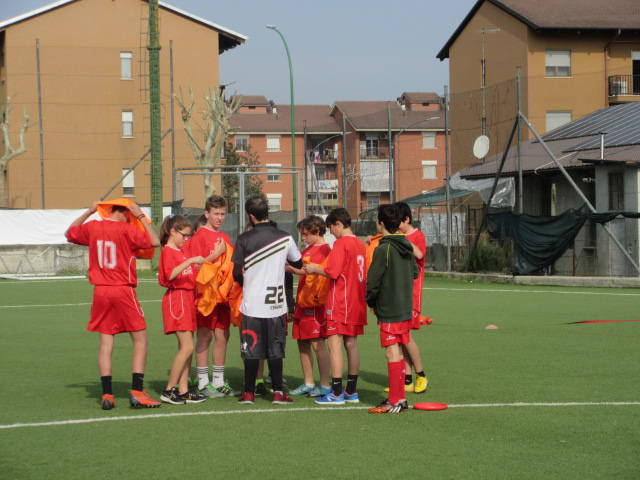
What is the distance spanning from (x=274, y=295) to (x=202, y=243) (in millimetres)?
933

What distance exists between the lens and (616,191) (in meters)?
26.8

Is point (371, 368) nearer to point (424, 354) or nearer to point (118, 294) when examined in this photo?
point (424, 354)

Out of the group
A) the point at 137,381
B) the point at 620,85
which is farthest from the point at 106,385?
the point at 620,85

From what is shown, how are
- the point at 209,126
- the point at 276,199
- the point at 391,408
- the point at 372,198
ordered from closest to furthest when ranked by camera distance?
1. the point at 391,408
2. the point at 209,126
3. the point at 372,198
4. the point at 276,199

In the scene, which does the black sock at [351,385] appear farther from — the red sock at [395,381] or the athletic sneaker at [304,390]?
the red sock at [395,381]

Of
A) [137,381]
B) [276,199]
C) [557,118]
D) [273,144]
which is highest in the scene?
[273,144]

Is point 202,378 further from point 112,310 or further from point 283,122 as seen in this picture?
point 283,122

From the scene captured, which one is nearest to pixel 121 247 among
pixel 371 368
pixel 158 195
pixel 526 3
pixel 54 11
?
pixel 371 368

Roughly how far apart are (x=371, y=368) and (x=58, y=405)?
3726mm

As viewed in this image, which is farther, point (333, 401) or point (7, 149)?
point (7, 149)

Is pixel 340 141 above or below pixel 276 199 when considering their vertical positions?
above

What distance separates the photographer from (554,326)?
14703 mm

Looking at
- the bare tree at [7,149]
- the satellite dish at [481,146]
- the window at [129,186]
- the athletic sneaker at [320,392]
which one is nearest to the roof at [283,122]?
the window at [129,186]

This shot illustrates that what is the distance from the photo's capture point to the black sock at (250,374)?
845cm
